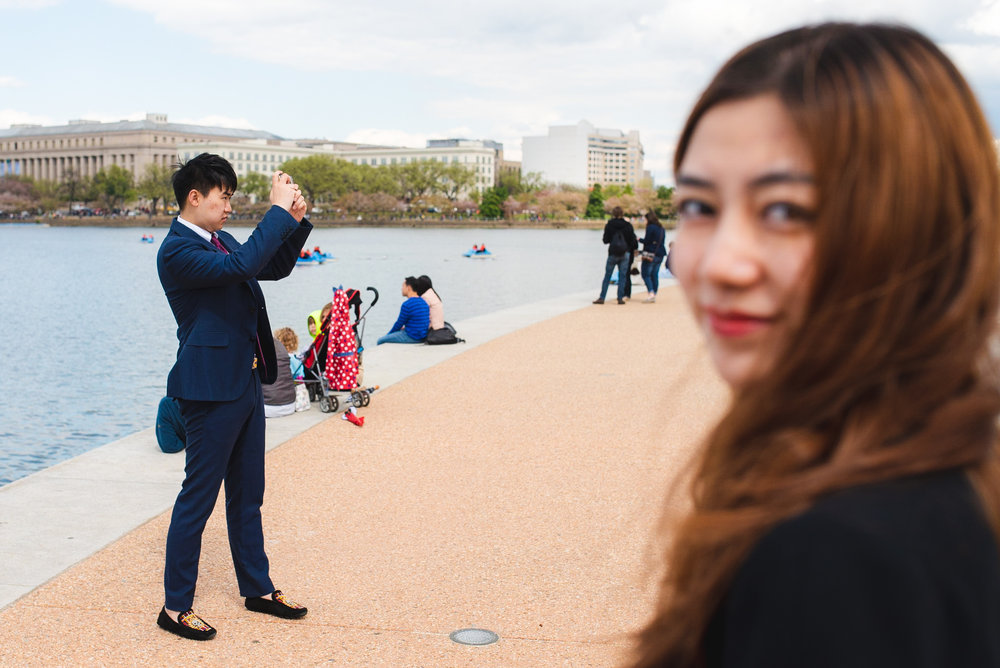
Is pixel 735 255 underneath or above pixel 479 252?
above

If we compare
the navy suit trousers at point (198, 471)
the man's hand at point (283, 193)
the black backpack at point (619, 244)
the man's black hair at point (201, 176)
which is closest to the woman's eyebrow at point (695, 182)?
the man's hand at point (283, 193)

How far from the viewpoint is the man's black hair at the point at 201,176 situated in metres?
4.72

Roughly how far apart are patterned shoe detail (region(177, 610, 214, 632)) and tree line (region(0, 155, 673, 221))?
437 ft

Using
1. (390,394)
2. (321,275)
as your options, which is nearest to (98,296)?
(321,275)

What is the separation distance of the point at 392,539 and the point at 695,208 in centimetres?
508

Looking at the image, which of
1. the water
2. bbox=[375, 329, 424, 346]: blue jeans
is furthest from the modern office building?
bbox=[375, 329, 424, 346]: blue jeans

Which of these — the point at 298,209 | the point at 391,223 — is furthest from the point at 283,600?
the point at 391,223

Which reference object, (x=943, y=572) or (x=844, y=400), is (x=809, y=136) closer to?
(x=844, y=400)

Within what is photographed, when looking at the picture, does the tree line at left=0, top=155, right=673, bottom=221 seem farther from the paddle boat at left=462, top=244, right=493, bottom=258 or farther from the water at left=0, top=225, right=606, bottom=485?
the paddle boat at left=462, top=244, right=493, bottom=258

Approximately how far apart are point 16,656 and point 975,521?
4.38m

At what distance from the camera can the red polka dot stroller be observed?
9.38m

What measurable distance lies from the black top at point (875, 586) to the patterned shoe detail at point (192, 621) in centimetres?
418

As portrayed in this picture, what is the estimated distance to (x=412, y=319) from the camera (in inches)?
557

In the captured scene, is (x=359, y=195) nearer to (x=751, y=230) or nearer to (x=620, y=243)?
(x=620, y=243)
